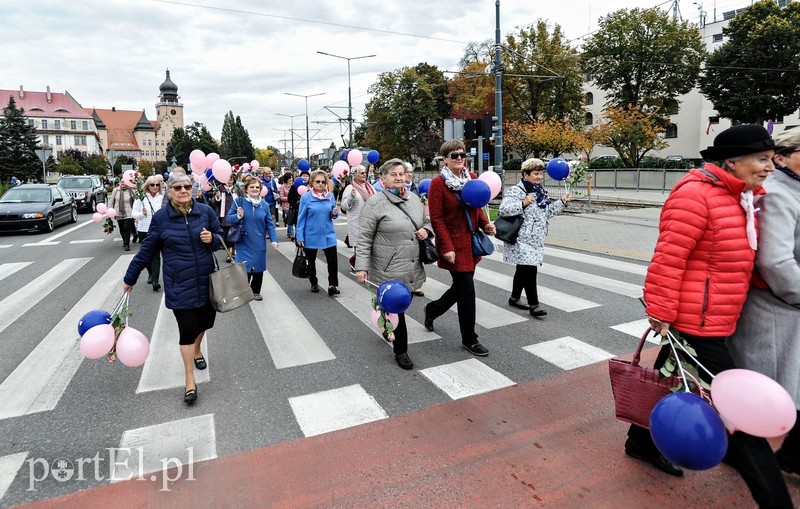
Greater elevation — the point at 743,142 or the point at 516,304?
the point at 743,142

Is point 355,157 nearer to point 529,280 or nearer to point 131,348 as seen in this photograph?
point 529,280

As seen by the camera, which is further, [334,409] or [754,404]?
[334,409]

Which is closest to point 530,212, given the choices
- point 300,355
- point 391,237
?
point 391,237

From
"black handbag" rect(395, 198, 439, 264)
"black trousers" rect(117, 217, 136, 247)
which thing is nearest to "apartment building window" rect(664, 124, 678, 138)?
"black trousers" rect(117, 217, 136, 247)

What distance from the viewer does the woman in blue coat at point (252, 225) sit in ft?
22.0

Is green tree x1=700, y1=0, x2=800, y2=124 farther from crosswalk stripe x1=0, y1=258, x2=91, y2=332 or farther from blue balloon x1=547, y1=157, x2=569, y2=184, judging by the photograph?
crosswalk stripe x1=0, y1=258, x2=91, y2=332

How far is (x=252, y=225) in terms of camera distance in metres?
6.74

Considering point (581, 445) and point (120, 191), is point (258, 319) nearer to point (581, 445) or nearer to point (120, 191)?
point (581, 445)

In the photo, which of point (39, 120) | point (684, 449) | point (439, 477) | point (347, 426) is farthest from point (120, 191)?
point (39, 120)

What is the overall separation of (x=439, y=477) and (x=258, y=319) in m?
3.91

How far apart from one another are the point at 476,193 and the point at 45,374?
422 cm

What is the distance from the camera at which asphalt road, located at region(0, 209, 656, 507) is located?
132 inches

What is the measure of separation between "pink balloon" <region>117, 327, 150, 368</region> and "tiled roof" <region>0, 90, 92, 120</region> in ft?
382

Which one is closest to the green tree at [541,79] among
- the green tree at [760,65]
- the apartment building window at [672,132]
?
the green tree at [760,65]
